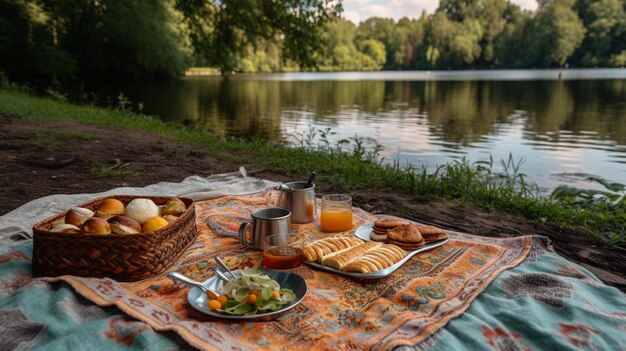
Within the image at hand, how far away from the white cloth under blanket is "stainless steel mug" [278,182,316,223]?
1244 mm

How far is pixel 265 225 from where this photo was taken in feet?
9.36

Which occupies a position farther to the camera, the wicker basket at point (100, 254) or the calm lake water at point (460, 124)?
the calm lake water at point (460, 124)

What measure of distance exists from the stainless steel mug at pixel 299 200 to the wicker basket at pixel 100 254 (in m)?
0.94

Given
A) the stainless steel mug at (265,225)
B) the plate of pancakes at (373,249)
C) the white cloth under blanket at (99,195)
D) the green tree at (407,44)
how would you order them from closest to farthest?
the plate of pancakes at (373,249) < the stainless steel mug at (265,225) < the white cloth under blanket at (99,195) < the green tree at (407,44)

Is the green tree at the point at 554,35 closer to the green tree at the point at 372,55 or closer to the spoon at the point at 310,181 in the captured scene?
the green tree at the point at 372,55

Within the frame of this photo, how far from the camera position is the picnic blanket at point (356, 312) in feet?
6.72

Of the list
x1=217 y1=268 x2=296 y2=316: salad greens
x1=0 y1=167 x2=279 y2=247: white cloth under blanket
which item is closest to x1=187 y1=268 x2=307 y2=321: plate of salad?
x1=217 y1=268 x2=296 y2=316: salad greens

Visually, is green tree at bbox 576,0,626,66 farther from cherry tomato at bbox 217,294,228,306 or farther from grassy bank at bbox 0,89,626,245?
cherry tomato at bbox 217,294,228,306

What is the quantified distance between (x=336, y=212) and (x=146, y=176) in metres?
3.71

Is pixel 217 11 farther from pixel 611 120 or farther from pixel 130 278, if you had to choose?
pixel 611 120

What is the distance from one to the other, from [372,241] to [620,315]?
1.34 meters

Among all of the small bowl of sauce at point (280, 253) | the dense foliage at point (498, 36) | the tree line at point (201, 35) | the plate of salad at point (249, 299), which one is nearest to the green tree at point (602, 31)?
the dense foliage at point (498, 36)

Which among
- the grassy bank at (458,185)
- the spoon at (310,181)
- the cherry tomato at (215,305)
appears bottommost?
the grassy bank at (458,185)

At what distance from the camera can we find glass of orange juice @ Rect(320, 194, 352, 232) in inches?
128
